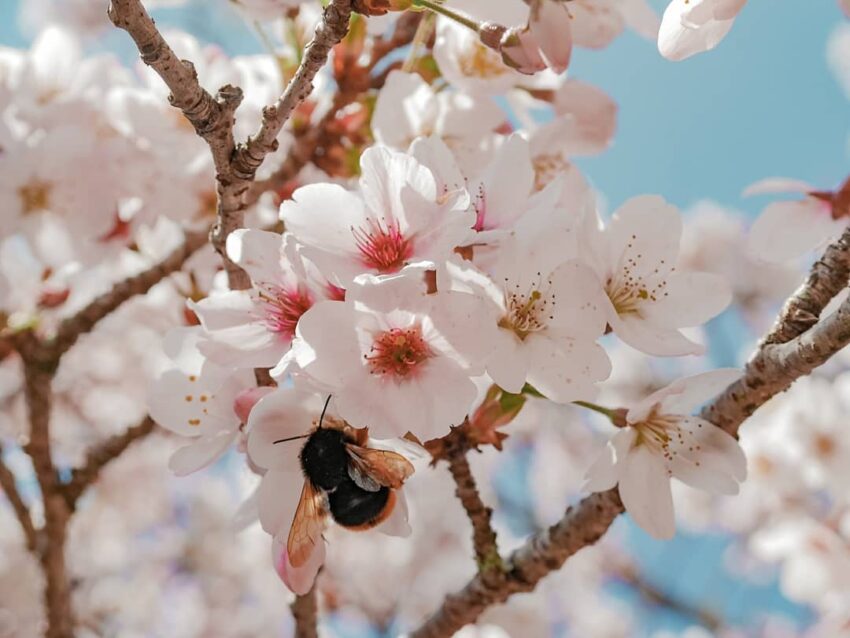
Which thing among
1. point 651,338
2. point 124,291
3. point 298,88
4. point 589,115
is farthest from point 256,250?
point 124,291

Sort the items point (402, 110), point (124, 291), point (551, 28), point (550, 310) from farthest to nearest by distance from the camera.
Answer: point (124, 291) → point (402, 110) → point (550, 310) → point (551, 28)

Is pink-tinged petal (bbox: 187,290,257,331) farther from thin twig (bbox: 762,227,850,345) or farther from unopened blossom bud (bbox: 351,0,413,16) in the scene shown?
thin twig (bbox: 762,227,850,345)

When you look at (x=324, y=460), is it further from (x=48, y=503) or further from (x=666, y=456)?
(x=48, y=503)

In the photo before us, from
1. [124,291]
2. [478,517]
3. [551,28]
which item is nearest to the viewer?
[551,28]

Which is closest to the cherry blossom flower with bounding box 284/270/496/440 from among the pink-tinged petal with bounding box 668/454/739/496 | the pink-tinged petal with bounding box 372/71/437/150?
the pink-tinged petal with bounding box 668/454/739/496

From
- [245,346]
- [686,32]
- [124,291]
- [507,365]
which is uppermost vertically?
[686,32]

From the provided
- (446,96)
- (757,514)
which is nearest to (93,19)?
(446,96)
